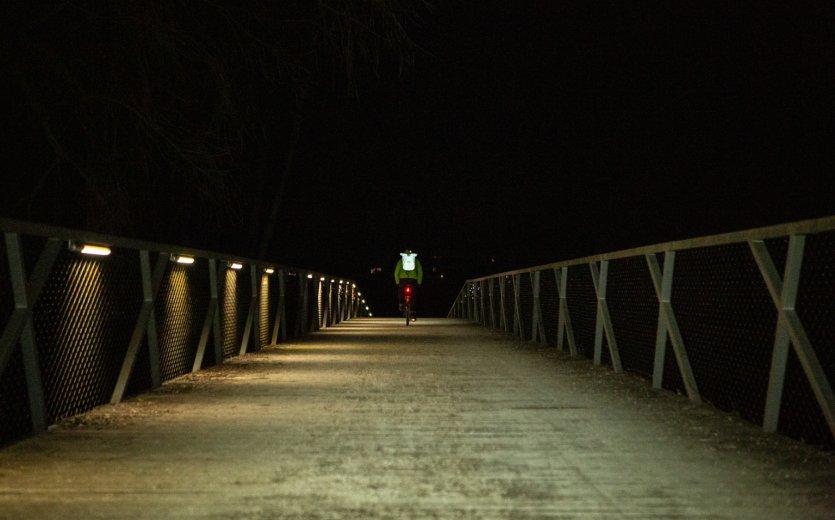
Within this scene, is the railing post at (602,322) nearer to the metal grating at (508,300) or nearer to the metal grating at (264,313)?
the metal grating at (264,313)

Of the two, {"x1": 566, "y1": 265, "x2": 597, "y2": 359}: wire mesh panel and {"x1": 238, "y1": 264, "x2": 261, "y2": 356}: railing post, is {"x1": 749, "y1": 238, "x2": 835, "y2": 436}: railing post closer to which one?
{"x1": 566, "y1": 265, "x2": 597, "y2": 359}: wire mesh panel

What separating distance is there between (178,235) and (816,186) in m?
22.9

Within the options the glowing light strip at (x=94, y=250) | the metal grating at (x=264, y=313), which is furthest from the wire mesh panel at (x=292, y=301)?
the glowing light strip at (x=94, y=250)

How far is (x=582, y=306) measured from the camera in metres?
13.7

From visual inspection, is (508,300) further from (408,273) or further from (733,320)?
(733,320)

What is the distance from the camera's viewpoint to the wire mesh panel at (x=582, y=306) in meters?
13.2

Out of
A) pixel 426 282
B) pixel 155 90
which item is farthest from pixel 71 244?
pixel 426 282

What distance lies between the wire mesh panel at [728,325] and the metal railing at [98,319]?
4845 mm

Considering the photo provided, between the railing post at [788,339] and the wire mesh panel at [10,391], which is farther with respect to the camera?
the wire mesh panel at [10,391]

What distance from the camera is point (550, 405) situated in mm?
8312

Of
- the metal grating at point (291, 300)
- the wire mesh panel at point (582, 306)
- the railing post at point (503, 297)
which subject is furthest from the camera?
the railing post at point (503, 297)

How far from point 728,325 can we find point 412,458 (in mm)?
3397

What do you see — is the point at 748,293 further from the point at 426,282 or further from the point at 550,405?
the point at 426,282

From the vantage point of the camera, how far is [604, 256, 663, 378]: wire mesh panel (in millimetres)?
10414
